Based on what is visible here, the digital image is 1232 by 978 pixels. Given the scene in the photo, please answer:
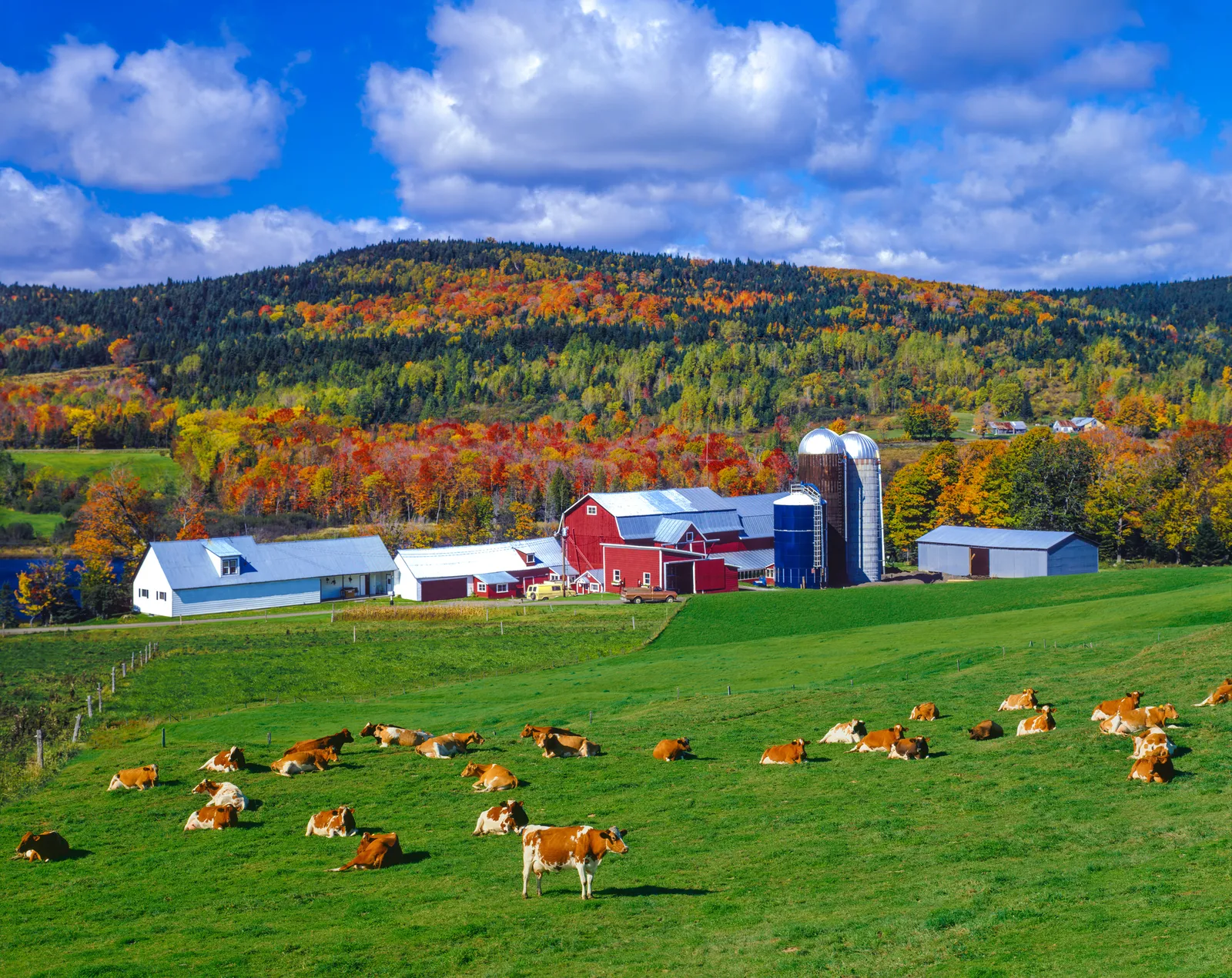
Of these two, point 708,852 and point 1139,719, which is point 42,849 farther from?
point 1139,719

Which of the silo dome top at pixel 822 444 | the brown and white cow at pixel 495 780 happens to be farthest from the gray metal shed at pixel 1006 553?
the brown and white cow at pixel 495 780

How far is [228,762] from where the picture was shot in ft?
77.4

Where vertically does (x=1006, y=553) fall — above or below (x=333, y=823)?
above

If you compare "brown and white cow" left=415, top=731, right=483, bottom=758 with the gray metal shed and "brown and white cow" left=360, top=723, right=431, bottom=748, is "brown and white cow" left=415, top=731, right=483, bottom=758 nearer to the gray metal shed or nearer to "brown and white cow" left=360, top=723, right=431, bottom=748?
"brown and white cow" left=360, top=723, right=431, bottom=748

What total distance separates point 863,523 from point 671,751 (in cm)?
5996

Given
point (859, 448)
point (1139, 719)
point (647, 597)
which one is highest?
point (859, 448)

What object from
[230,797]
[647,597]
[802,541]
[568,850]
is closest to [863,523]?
[802,541]

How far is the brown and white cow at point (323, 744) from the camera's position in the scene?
24.3 metres

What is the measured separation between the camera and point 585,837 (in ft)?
46.9

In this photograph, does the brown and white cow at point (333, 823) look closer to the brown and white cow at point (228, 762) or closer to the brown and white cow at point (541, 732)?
the brown and white cow at point (228, 762)

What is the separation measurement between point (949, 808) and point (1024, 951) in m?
6.86

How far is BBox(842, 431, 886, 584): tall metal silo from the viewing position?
7994cm

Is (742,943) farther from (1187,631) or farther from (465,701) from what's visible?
(1187,631)

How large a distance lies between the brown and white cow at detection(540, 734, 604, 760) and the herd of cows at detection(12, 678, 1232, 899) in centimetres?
2
